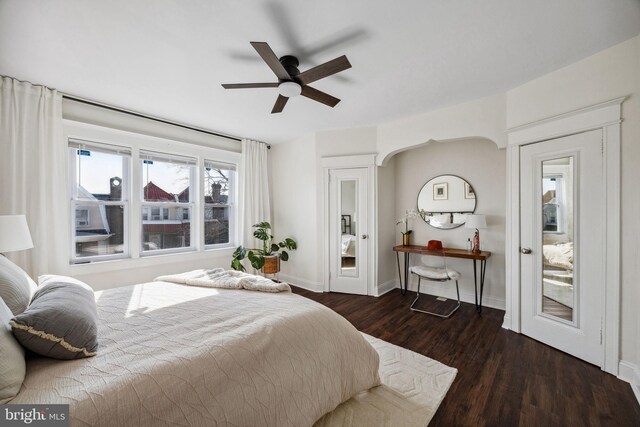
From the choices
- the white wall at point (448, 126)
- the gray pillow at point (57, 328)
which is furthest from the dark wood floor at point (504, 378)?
the white wall at point (448, 126)

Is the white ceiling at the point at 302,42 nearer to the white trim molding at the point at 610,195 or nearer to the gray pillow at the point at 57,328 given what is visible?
the white trim molding at the point at 610,195

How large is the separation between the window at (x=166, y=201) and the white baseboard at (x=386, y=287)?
300 cm

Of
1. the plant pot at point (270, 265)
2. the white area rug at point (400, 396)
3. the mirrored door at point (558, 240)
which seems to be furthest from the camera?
the plant pot at point (270, 265)

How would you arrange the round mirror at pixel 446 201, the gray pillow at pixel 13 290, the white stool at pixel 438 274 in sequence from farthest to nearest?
the round mirror at pixel 446 201 < the white stool at pixel 438 274 < the gray pillow at pixel 13 290

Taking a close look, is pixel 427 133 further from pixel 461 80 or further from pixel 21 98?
pixel 21 98

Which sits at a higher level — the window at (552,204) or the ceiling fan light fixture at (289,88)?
the ceiling fan light fixture at (289,88)

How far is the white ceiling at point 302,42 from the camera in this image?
5.49ft

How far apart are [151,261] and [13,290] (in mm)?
2204

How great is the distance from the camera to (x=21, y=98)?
254cm

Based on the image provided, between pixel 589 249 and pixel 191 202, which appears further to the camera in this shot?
pixel 191 202

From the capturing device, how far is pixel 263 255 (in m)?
4.36

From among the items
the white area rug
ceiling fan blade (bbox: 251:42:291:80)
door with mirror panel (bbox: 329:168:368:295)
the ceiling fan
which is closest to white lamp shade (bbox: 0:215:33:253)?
the ceiling fan

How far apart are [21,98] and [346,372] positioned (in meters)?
3.86

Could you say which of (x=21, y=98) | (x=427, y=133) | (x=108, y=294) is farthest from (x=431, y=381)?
(x=21, y=98)
